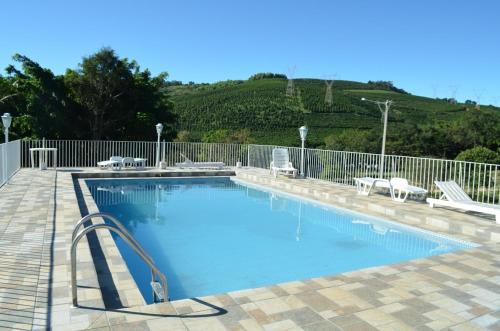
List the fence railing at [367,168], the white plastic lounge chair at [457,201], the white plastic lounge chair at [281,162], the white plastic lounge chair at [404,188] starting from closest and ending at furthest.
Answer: the white plastic lounge chair at [457,201]
the white plastic lounge chair at [404,188]
the fence railing at [367,168]
the white plastic lounge chair at [281,162]

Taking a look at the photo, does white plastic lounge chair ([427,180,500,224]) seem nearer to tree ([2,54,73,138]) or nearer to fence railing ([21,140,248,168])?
fence railing ([21,140,248,168])

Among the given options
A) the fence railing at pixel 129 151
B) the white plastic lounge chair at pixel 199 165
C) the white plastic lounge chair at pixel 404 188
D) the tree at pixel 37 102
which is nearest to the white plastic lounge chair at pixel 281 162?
the white plastic lounge chair at pixel 199 165

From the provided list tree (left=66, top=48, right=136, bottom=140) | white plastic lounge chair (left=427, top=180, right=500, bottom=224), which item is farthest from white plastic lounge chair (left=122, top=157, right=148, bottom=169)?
white plastic lounge chair (left=427, top=180, right=500, bottom=224)

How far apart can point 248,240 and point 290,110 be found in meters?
42.8

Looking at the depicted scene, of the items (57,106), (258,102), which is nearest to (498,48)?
(258,102)

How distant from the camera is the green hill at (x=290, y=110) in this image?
140 ft

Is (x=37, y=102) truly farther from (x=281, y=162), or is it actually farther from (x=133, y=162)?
(x=281, y=162)

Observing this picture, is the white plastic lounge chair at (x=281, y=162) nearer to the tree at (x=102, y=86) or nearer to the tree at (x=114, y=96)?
the tree at (x=114, y=96)

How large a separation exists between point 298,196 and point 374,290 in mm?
6656

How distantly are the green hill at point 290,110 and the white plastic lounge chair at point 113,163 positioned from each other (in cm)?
2327

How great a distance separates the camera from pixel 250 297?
3.43 metres

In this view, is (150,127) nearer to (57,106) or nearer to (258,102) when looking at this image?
(57,106)

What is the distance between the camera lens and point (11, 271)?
12.4ft

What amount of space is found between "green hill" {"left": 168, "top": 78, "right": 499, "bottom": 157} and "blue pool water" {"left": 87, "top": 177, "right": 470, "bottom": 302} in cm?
2847
